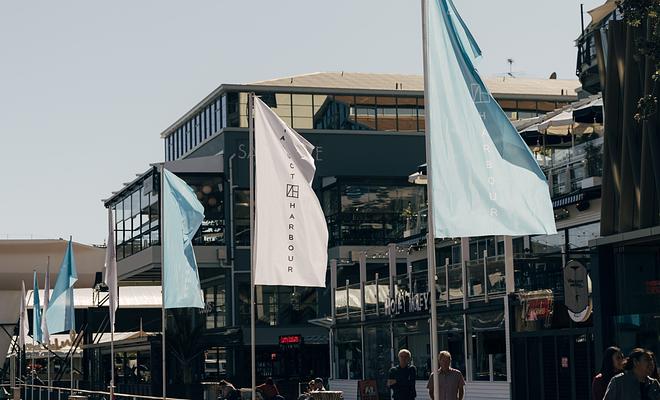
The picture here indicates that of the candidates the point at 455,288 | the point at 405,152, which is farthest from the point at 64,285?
the point at 405,152

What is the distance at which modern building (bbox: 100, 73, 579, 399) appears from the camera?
6047cm

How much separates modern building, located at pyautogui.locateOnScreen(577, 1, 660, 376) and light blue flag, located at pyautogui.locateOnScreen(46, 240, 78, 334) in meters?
17.1

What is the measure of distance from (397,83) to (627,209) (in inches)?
1514

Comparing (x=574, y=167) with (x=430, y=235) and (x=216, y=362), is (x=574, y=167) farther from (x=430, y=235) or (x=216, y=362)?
(x=216, y=362)

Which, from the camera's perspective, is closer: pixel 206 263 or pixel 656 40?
pixel 656 40

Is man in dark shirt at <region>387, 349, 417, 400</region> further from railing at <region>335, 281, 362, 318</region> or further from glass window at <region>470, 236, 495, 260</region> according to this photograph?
railing at <region>335, 281, 362, 318</region>

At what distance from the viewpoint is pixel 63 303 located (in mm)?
40188

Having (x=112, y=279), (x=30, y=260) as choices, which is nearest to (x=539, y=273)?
(x=112, y=279)

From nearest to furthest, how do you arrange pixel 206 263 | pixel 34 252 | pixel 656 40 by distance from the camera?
pixel 656 40
pixel 206 263
pixel 34 252

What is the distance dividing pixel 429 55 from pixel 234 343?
44.1 meters

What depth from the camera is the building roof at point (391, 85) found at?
6488 cm

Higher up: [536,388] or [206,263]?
[206,263]

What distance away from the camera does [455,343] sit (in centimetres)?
3869

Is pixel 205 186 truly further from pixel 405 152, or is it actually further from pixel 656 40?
pixel 656 40
